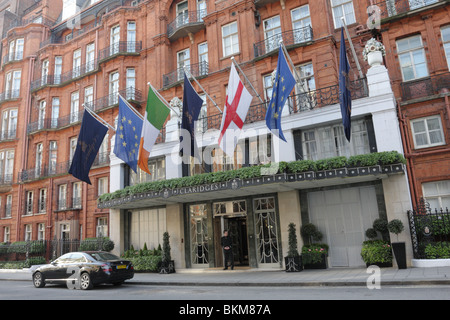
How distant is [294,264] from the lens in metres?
15.4

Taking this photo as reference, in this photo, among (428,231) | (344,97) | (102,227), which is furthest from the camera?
(102,227)

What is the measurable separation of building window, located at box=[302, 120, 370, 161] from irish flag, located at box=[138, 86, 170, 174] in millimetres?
7119

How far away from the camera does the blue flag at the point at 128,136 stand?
17000 millimetres

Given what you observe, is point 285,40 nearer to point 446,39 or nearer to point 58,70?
point 446,39

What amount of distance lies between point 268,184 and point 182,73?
12.9 metres

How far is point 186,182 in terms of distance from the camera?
17016mm

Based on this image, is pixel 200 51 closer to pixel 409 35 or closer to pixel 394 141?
pixel 409 35

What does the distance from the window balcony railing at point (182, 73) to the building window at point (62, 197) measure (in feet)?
40.3

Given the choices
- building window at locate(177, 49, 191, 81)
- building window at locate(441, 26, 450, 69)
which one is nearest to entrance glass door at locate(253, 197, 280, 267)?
building window at locate(441, 26, 450, 69)

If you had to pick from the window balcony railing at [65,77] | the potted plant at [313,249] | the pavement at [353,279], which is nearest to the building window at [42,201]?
the window balcony railing at [65,77]

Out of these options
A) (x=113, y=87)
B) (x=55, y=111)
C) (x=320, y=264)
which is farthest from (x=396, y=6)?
(x=55, y=111)

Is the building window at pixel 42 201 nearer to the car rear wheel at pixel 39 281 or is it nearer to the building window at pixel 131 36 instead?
the building window at pixel 131 36

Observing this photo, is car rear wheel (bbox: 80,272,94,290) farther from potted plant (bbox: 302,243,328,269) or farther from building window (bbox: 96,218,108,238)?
building window (bbox: 96,218,108,238)

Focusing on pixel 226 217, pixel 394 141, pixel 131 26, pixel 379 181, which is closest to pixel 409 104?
pixel 394 141
